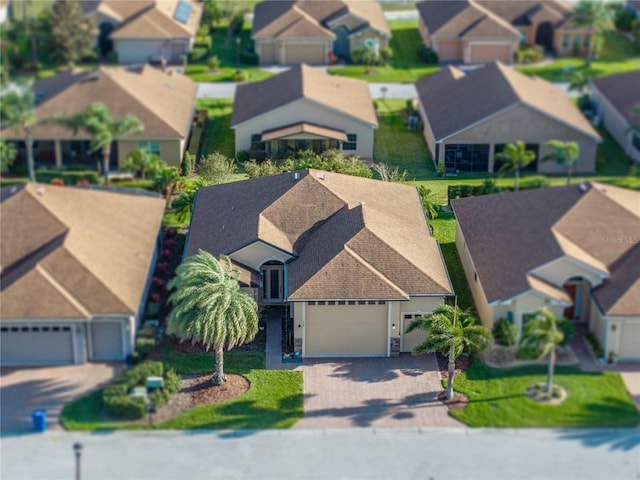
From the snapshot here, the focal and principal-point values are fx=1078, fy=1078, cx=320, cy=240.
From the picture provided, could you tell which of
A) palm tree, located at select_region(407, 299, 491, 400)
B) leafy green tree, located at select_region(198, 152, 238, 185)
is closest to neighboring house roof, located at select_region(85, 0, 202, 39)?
leafy green tree, located at select_region(198, 152, 238, 185)

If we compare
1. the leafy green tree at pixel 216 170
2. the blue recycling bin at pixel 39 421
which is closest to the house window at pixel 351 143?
the leafy green tree at pixel 216 170

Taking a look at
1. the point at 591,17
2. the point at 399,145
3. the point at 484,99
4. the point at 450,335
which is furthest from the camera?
the point at 591,17

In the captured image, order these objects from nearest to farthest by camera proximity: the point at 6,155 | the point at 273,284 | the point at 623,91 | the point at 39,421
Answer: the point at 39,421 < the point at 273,284 < the point at 6,155 < the point at 623,91

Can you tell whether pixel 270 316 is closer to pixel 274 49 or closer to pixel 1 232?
pixel 1 232

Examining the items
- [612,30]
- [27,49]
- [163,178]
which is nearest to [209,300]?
[163,178]

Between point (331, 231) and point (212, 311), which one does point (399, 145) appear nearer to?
point (331, 231)

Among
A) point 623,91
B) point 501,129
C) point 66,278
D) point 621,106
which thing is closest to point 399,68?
point 623,91

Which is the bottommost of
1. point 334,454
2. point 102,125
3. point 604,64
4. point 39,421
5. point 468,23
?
point 334,454

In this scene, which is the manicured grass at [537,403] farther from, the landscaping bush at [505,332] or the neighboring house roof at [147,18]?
the neighboring house roof at [147,18]
